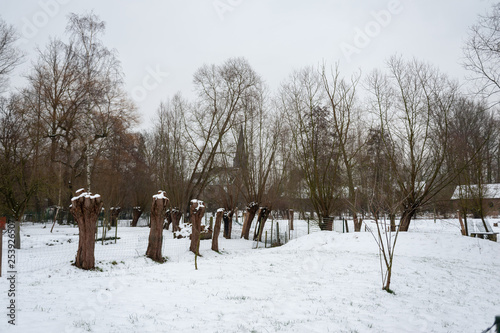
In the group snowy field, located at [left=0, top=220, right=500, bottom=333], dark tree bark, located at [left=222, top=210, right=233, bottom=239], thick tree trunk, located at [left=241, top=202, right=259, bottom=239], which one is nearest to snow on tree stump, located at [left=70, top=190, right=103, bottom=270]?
snowy field, located at [left=0, top=220, right=500, bottom=333]

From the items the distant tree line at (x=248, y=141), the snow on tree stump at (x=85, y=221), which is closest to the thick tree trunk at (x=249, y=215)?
the distant tree line at (x=248, y=141)

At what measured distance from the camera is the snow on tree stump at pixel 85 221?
8.34 m

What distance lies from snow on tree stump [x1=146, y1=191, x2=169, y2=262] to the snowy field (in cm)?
42

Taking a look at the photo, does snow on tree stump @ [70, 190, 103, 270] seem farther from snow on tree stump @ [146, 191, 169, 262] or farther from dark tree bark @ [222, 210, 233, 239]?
dark tree bark @ [222, 210, 233, 239]

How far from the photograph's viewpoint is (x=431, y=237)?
13.7m

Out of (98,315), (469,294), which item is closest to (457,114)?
(469,294)

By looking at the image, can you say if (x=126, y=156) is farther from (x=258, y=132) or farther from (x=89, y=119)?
(x=258, y=132)

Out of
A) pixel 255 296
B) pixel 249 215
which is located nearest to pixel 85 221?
pixel 255 296

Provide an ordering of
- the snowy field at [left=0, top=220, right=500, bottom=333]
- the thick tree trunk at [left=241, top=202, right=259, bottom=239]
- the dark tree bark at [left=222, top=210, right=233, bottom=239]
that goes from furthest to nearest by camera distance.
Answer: the thick tree trunk at [left=241, top=202, right=259, bottom=239], the dark tree bark at [left=222, top=210, right=233, bottom=239], the snowy field at [left=0, top=220, right=500, bottom=333]

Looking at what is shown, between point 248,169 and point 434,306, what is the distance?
48.7 ft

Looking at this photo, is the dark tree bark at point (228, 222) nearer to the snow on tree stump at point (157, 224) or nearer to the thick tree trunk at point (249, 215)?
the thick tree trunk at point (249, 215)

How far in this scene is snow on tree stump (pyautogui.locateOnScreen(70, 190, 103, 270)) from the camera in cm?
834

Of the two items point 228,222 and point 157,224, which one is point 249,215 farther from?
point 157,224

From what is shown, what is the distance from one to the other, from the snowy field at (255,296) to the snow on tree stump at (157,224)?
0.42 meters
